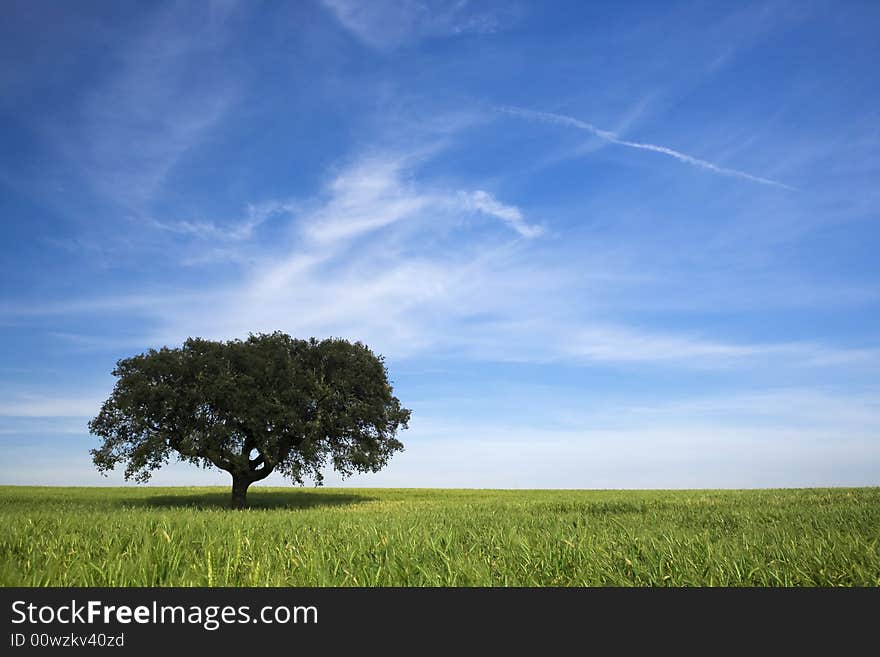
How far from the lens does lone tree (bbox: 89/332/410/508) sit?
123 feet

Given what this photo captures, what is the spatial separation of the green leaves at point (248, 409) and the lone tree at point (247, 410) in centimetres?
7

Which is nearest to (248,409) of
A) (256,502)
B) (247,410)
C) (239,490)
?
(247,410)

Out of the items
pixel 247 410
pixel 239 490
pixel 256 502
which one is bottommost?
pixel 256 502

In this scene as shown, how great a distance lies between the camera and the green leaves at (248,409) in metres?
37.5

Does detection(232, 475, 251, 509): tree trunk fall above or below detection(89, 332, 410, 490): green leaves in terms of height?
below

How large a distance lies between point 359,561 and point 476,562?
5.26 feet

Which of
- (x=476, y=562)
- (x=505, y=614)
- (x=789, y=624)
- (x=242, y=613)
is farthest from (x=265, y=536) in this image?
(x=789, y=624)

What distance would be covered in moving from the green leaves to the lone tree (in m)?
0.07

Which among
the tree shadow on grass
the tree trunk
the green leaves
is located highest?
the green leaves

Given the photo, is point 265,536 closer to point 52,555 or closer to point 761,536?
point 52,555

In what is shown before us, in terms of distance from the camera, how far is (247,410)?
37.5 meters

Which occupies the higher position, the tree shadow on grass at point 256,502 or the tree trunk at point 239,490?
the tree trunk at point 239,490

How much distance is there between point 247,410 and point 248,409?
0.21m

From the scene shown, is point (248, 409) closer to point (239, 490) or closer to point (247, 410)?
point (247, 410)
